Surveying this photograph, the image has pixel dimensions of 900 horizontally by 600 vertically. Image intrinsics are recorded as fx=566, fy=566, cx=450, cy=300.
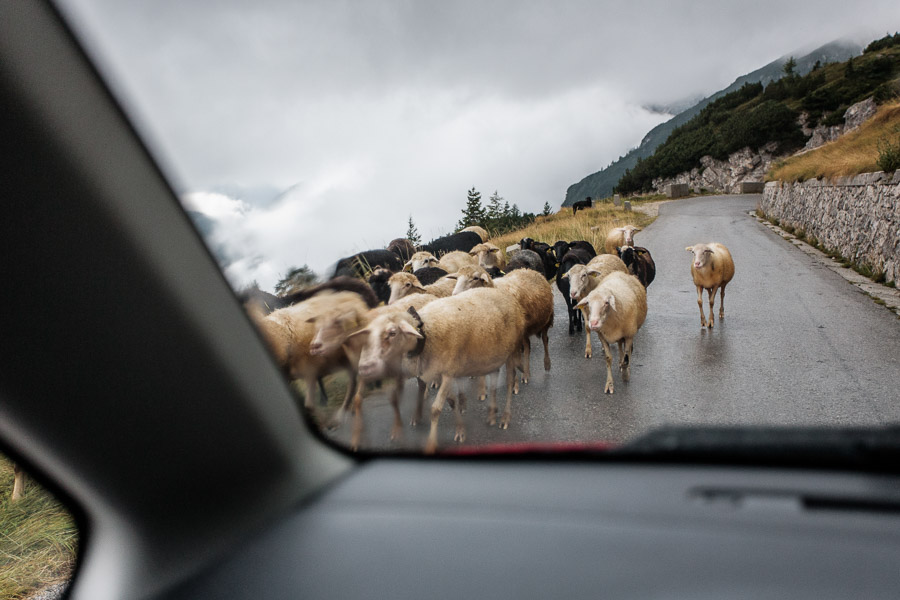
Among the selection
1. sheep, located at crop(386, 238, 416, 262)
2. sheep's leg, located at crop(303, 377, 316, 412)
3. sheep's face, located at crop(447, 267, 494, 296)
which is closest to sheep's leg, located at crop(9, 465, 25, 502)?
sheep's leg, located at crop(303, 377, 316, 412)

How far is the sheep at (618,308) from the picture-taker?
3.54 metres

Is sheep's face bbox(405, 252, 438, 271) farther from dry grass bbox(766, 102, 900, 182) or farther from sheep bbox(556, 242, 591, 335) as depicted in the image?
sheep bbox(556, 242, 591, 335)

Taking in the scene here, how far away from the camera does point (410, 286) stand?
323 cm

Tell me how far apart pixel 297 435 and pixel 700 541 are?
103 centimetres

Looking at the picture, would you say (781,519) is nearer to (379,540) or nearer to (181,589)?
(379,540)

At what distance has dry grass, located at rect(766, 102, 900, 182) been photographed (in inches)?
70.3

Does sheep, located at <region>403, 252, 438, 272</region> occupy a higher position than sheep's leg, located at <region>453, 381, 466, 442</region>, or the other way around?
sheep, located at <region>403, 252, 438, 272</region>

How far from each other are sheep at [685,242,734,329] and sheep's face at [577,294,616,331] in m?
1.97

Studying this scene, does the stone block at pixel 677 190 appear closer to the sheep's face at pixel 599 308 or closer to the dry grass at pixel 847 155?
the dry grass at pixel 847 155

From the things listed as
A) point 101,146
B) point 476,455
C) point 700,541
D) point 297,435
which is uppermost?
point 101,146

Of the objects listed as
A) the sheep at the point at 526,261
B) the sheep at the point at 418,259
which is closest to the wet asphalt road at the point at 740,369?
the sheep at the point at 418,259

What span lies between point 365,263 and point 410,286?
1.70 meters

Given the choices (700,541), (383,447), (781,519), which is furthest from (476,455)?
(781,519)

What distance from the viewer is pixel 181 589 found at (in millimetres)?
1296
